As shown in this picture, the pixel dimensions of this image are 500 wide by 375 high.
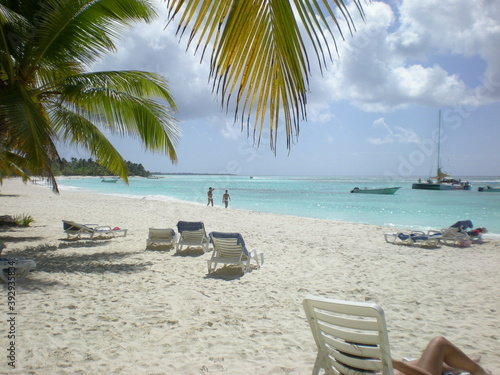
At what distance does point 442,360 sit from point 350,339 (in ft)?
2.47

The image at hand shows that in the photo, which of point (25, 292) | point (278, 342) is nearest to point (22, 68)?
point (25, 292)

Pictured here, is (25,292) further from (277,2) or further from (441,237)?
(441,237)

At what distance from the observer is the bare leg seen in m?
2.32

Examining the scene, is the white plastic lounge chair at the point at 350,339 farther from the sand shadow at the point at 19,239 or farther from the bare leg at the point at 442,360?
the sand shadow at the point at 19,239

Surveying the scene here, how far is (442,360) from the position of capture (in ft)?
7.70

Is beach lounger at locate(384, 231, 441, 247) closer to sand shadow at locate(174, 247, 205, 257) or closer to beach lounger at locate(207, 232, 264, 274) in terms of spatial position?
beach lounger at locate(207, 232, 264, 274)

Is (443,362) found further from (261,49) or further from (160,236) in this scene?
(160,236)

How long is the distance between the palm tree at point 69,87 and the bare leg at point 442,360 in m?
5.35

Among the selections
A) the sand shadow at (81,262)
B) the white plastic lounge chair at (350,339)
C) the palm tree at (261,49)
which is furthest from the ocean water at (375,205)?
the palm tree at (261,49)

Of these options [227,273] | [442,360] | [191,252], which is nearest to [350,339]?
[442,360]

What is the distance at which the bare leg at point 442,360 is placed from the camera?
7.62ft

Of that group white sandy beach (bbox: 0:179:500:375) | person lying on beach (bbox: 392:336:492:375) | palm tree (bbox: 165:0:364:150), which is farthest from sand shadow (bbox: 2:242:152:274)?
palm tree (bbox: 165:0:364:150)

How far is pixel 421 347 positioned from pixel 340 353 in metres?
1.76

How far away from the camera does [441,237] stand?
9398 mm
